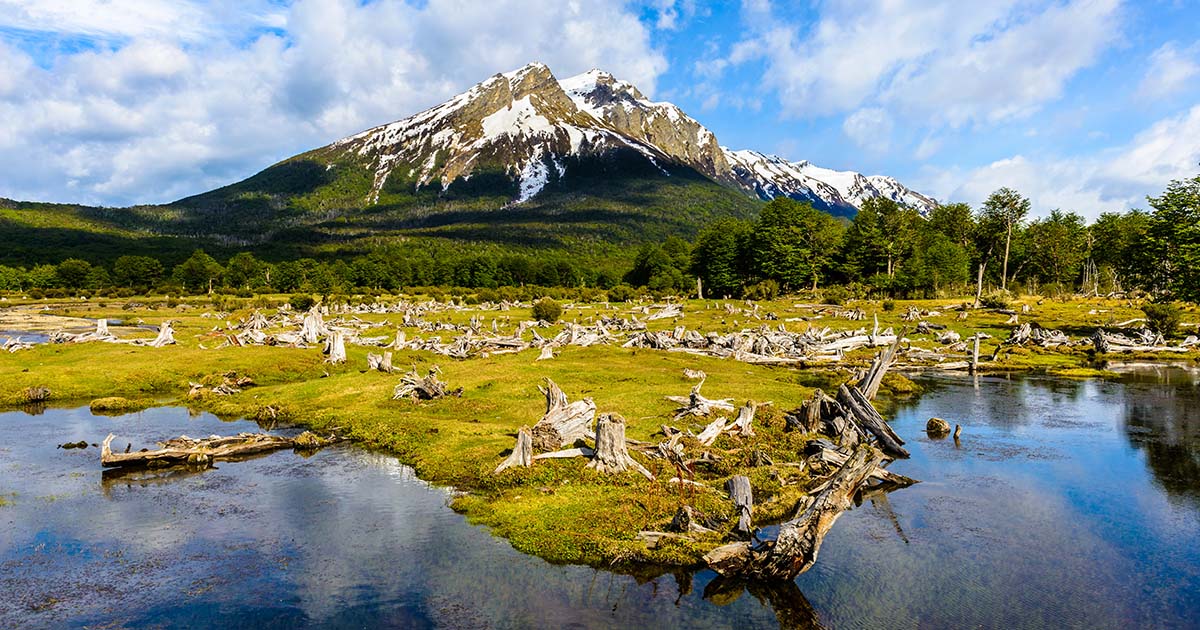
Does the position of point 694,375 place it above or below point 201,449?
above

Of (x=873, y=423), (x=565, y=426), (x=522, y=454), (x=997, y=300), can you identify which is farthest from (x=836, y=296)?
(x=522, y=454)

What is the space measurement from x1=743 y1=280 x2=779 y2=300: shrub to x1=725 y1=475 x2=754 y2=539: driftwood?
119371 millimetres

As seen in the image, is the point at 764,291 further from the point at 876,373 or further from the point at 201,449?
the point at 201,449

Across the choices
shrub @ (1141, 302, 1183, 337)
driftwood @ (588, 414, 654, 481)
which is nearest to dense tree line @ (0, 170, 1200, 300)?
shrub @ (1141, 302, 1183, 337)

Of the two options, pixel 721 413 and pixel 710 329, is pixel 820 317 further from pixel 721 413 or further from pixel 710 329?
pixel 721 413

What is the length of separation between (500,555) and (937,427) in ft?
89.5

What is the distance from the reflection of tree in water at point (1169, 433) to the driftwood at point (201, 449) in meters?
39.4

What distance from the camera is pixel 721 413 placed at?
120 ft

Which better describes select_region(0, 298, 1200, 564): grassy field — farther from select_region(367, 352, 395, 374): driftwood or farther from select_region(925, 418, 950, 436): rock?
select_region(925, 418, 950, 436): rock

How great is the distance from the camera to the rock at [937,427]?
120ft

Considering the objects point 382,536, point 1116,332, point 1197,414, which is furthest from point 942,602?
point 1116,332

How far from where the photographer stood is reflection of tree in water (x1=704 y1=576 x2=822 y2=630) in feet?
55.2

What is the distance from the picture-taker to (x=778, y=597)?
1808cm

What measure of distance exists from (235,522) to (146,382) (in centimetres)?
3492
